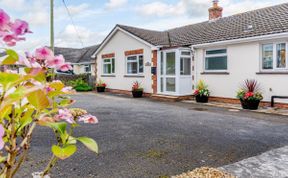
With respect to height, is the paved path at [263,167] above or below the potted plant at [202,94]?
below

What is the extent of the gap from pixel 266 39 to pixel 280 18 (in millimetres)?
2094

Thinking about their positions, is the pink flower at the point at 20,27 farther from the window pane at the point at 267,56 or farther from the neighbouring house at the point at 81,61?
the neighbouring house at the point at 81,61

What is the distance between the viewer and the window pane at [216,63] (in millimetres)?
13102

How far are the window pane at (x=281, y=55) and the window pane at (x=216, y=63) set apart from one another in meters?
2.59

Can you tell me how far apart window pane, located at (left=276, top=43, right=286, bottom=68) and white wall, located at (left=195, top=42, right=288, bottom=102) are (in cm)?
53

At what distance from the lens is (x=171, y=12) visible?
76.1 ft

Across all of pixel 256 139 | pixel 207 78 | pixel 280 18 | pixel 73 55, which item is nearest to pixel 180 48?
pixel 207 78

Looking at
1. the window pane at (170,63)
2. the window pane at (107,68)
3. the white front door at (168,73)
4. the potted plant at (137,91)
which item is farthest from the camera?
the window pane at (107,68)

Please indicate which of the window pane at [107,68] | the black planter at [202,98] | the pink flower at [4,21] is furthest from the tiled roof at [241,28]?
the pink flower at [4,21]

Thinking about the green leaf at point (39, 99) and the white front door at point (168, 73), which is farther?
the white front door at point (168, 73)

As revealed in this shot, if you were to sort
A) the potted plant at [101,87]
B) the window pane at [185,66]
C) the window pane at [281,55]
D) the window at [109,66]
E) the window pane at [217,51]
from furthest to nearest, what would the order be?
the potted plant at [101,87]
the window at [109,66]
the window pane at [185,66]
the window pane at [217,51]
the window pane at [281,55]

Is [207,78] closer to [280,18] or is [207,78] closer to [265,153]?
[280,18]

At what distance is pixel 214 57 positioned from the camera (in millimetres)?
13523

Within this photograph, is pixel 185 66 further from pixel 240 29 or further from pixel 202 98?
pixel 240 29
